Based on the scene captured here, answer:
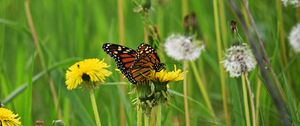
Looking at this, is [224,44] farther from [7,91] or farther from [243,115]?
[7,91]

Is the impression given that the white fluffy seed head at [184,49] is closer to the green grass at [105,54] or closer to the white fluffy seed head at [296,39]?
the green grass at [105,54]

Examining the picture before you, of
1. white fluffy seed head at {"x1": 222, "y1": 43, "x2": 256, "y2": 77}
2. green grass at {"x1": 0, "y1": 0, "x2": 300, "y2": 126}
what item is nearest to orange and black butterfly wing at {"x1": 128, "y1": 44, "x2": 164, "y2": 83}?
white fluffy seed head at {"x1": 222, "y1": 43, "x2": 256, "y2": 77}

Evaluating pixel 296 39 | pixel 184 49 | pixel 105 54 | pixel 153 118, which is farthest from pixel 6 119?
pixel 105 54

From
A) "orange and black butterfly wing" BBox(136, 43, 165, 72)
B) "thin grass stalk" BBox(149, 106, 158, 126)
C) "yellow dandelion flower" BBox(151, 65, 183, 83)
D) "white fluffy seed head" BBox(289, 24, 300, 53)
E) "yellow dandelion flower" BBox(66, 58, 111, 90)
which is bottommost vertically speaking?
"thin grass stalk" BBox(149, 106, 158, 126)

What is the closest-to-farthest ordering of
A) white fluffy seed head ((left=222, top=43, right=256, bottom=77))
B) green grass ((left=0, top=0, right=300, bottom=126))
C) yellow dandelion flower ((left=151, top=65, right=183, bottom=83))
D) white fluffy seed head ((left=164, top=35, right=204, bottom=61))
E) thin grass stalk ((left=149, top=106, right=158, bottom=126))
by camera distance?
yellow dandelion flower ((left=151, top=65, right=183, bottom=83)) → white fluffy seed head ((left=222, top=43, right=256, bottom=77)) → thin grass stalk ((left=149, top=106, right=158, bottom=126)) → white fluffy seed head ((left=164, top=35, right=204, bottom=61)) → green grass ((left=0, top=0, right=300, bottom=126))

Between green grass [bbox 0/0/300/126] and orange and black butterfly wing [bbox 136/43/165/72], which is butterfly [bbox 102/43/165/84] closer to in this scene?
orange and black butterfly wing [bbox 136/43/165/72]

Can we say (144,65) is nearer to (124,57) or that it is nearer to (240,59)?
(124,57)

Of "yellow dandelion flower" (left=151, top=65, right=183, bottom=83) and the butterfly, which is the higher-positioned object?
the butterfly

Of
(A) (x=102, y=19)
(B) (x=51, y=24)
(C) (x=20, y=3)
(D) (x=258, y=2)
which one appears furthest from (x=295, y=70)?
(C) (x=20, y=3)
